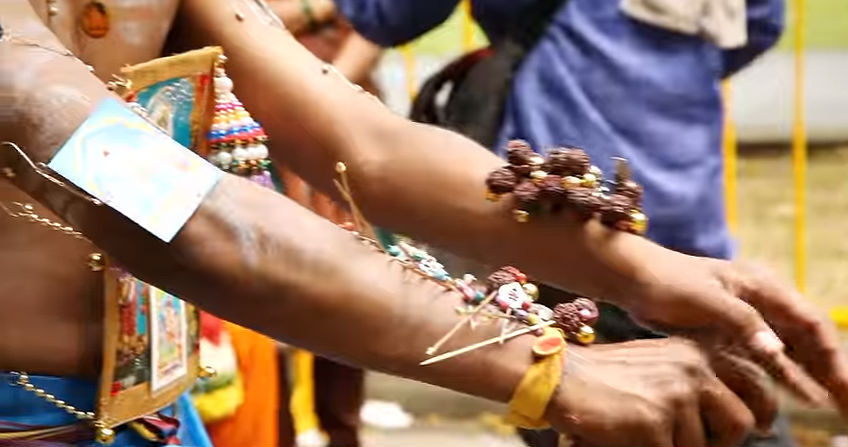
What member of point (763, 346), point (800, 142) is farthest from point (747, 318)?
point (800, 142)

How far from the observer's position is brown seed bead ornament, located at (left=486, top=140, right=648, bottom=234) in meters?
0.69

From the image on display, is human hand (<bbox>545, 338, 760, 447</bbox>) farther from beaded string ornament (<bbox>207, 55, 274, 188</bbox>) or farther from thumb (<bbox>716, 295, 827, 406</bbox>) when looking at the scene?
beaded string ornament (<bbox>207, 55, 274, 188</bbox>)

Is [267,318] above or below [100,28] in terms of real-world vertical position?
below

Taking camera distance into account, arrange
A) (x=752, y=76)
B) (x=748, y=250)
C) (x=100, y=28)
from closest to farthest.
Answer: (x=100, y=28)
(x=748, y=250)
(x=752, y=76)

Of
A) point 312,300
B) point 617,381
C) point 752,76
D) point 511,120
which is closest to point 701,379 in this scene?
point 617,381

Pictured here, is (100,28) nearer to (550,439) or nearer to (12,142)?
(12,142)

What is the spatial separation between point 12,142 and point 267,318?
→ 0.15m

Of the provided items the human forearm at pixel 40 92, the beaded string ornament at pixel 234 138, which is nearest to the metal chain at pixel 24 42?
the human forearm at pixel 40 92

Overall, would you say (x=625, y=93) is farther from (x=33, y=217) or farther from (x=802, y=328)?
(x=33, y=217)

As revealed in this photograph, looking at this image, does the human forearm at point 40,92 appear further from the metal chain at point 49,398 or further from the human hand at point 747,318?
the human hand at point 747,318

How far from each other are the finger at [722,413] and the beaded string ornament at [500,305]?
6cm

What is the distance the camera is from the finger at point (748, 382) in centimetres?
63

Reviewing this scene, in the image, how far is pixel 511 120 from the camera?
2.94 feet

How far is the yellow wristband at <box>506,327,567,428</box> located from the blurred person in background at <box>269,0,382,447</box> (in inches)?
7.7
